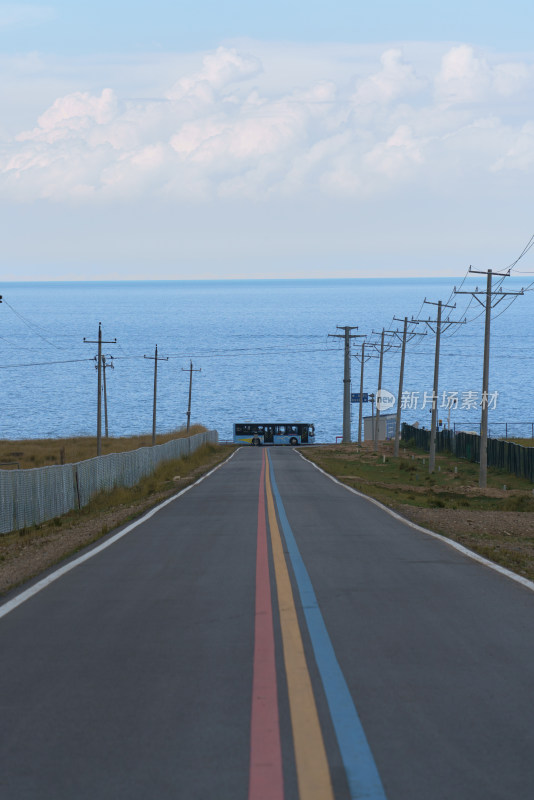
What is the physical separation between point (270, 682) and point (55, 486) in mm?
20085

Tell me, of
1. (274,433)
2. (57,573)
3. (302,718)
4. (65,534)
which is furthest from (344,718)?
(274,433)

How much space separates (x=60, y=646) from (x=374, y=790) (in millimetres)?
3837

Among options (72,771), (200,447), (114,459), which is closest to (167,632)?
(72,771)

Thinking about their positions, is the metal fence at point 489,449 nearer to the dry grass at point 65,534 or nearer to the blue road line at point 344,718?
→ the dry grass at point 65,534

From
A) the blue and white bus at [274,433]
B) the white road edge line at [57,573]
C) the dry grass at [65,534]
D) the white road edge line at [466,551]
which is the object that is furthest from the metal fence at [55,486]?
the blue and white bus at [274,433]

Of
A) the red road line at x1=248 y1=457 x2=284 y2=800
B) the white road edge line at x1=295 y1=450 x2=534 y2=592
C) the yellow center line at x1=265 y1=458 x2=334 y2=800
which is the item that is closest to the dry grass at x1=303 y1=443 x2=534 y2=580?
the white road edge line at x1=295 y1=450 x2=534 y2=592

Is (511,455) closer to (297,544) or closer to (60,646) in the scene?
(297,544)

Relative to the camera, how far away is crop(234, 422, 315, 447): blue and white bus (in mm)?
96750

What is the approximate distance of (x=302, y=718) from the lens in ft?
19.0

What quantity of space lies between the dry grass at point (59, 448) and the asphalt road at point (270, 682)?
52847 mm

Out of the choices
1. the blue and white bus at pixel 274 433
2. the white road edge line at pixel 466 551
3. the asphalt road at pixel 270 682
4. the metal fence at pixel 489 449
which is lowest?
the blue and white bus at pixel 274 433

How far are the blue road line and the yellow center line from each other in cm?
11

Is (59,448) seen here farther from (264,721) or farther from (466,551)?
(264,721)

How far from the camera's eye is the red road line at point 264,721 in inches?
186
